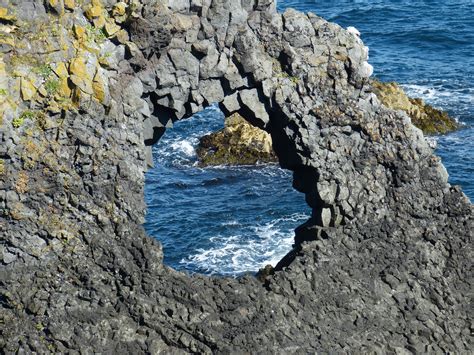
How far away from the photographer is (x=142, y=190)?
2895 cm

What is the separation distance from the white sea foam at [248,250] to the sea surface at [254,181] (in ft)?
0.18

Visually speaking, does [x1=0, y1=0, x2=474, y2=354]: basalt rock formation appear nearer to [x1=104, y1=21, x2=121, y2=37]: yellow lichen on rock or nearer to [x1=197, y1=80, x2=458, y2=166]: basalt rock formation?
[x1=104, y1=21, x2=121, y2=37]: yellow lichen on rock

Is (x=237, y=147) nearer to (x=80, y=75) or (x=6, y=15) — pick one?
(x=80, y=75)

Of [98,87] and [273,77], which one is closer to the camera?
[98,87]

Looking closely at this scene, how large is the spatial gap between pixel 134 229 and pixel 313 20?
10.4 meters

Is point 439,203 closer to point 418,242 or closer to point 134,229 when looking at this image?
point 418,242

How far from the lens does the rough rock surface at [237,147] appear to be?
56312mm

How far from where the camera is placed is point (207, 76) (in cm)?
2980

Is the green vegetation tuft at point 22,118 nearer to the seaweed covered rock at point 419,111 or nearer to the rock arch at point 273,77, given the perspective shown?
the rock arch at point 273,77

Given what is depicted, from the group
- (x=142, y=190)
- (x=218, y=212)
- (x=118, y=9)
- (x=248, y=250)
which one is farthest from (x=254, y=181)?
(x=118, y=9)

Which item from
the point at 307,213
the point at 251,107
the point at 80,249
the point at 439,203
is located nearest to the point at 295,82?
the point at 251,107

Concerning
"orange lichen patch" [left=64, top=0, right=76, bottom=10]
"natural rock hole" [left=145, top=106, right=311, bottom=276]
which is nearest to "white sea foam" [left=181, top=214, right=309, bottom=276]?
"natural rock hole" [left=145, top=106, right=311, bottom=276]

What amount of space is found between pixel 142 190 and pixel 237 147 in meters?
28.2

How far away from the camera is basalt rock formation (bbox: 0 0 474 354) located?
2684cm
